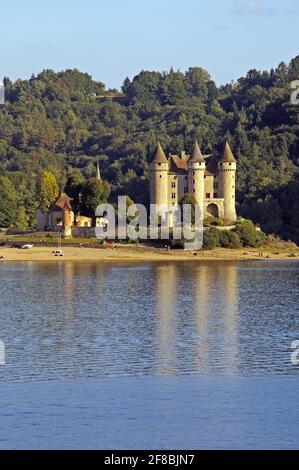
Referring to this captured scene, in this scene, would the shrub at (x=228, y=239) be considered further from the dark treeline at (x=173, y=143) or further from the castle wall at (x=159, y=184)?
the dark treeline at (x=173, y=143)

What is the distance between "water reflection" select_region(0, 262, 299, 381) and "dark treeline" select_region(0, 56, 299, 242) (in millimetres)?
28727

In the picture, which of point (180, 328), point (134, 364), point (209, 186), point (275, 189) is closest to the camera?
point (134, 364)

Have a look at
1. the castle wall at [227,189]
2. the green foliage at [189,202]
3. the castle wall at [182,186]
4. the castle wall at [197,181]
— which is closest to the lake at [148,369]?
the green foliage at [189,202]

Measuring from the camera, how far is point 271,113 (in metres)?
140

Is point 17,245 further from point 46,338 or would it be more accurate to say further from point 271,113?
point 271,113

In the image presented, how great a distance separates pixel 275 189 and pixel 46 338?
236 ft

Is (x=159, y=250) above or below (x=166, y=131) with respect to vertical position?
below

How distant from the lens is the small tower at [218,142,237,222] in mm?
97250

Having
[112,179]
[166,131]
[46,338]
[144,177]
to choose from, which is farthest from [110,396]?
[166,131]

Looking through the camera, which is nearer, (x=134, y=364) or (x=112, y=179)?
(x=134, y=364)

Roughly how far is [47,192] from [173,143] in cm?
4035

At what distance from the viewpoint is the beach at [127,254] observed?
3450 inches

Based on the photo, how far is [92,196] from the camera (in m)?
94.0

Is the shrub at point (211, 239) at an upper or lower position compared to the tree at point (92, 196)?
lower
